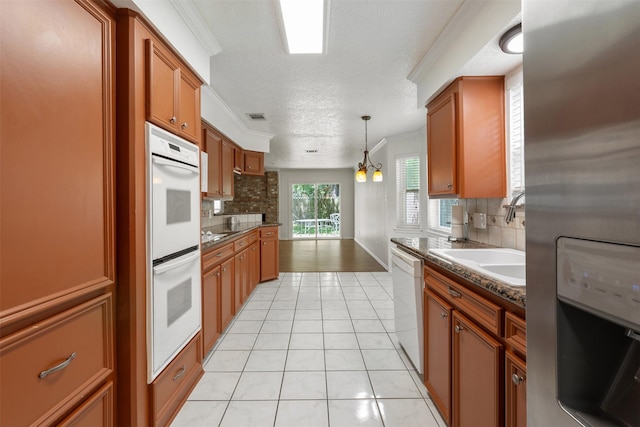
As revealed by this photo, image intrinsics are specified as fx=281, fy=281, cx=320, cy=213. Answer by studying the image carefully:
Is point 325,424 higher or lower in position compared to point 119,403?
lower

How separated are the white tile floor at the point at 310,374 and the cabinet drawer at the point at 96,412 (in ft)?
1.81

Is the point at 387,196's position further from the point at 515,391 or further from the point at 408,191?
the point at 515,391

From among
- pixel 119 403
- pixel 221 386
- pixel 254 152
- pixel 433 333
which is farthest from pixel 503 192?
pixel 254 152

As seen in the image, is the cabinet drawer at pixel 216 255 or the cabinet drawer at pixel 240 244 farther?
the cabinet drawer at pixel 240 244

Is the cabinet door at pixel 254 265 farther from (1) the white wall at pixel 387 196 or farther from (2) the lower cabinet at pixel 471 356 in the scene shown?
(2) the lower cabinet at pixel 471 356

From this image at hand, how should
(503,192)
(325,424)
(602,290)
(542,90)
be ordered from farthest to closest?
1. (503,192)
2. (325,424)
3. (542,90)
4. (602,290)

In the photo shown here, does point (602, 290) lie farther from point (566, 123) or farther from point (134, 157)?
point (134, 157)

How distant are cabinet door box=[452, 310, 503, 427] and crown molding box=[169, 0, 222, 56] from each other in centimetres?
230

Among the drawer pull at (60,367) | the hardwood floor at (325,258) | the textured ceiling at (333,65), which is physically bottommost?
the hardwood floor at (325,258)

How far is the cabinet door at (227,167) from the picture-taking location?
12.4 ft

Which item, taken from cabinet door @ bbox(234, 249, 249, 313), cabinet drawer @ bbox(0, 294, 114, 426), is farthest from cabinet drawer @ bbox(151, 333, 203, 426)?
cabinet door @ bbox(234, 249, 249, 313)

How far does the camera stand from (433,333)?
171cm

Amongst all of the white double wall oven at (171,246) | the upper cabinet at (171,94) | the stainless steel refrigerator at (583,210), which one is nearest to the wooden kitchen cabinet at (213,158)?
the upper cabinet at (171,94)

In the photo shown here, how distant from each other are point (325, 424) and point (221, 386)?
798 millimetres
